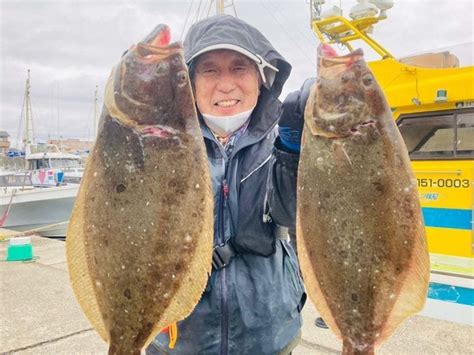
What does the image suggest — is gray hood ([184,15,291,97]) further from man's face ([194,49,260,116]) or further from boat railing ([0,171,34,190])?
boat railing ([0,171,34,190])

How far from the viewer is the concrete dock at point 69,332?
3.75m

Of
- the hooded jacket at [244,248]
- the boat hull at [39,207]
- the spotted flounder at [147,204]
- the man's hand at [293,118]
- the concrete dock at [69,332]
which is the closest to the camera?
the spotted flounder at [147,204]

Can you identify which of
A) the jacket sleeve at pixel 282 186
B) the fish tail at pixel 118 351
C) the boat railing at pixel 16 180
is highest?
the jacket sleeve at pixel 282 186

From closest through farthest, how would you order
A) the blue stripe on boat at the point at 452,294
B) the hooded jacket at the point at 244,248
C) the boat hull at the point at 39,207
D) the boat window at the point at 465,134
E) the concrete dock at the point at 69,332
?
the hooded jacket at the point at 244,248 < the concrete dock at the point at 69,332 < the blue stripe on boat at the point at 452,294 < the boat window at the point at 465,134 < the boat hull at the point at 39,207

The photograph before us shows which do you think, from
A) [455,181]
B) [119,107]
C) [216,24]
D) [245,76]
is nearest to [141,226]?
[119,107]

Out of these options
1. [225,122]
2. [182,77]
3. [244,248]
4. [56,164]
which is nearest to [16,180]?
[56,164]

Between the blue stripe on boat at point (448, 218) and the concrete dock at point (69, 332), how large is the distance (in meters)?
2.37

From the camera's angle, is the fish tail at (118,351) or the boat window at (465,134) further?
the boat window at (465,134)

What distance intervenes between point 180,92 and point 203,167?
26 centimetres

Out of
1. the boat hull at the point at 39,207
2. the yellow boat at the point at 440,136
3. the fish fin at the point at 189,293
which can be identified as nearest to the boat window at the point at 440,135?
the yellow boat at the point at 440,136

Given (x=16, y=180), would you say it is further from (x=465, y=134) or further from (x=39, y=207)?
(x=465, y=134)

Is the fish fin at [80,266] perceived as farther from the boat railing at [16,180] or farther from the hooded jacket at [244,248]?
the boat railing at [16,180]

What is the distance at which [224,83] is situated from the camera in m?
2.09

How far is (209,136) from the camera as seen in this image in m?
2.05
